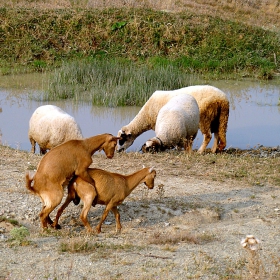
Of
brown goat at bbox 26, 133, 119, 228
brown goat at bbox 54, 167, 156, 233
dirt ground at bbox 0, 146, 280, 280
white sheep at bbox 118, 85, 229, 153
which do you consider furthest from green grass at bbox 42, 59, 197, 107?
brown goat at bbox 26, 133, 119, 228

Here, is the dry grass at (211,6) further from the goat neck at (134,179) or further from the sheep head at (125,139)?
the goat neck at (134,179)

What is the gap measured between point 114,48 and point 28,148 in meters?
12.4

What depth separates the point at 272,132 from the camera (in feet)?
49.9

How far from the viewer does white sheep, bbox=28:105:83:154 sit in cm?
1173

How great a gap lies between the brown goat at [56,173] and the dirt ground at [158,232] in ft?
1.17

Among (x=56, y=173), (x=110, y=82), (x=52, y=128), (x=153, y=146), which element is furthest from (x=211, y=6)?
(x=56, y=173)

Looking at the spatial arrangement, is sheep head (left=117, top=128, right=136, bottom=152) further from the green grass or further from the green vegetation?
the green vegetation

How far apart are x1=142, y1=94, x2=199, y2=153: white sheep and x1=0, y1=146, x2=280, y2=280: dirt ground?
65.9 inches

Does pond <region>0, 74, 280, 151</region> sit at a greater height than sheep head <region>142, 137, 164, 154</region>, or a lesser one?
lesser

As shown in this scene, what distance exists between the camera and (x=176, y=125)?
40.1ft

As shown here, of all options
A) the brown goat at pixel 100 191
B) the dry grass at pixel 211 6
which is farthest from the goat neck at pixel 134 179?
the dry grass at pixel 211 6

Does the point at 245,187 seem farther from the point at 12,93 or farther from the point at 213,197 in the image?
the point at 12,93

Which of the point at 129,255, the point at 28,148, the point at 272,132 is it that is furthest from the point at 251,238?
the point at 272,132

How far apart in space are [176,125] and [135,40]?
13294mm
